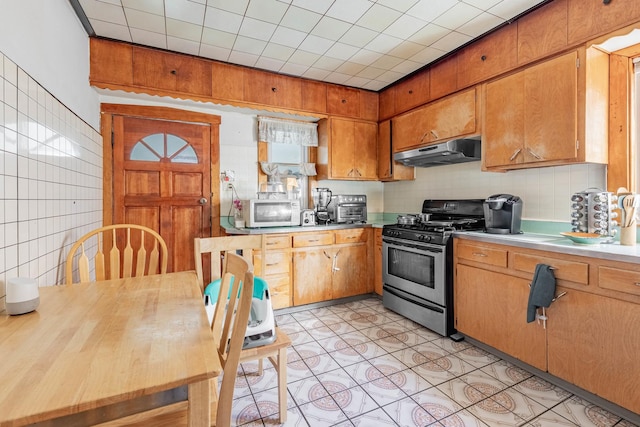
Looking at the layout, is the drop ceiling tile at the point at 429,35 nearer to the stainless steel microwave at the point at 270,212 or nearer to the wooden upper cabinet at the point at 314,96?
the wooden upper cabinet at the point at 314,96

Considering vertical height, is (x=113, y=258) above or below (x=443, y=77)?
below

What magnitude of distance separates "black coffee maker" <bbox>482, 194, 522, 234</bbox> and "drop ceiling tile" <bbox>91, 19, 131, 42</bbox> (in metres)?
3.19

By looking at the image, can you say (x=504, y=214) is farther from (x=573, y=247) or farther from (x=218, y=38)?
(x=218, y=38)

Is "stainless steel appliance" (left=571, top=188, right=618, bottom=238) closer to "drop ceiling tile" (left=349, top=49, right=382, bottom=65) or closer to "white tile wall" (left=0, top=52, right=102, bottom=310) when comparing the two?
"drop ceiling tile" (left=349, top=49, right=382, bottom=65)

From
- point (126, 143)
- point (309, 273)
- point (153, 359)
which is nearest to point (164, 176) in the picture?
point (126, 143)

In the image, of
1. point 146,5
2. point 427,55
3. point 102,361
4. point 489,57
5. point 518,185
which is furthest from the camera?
point 427,55

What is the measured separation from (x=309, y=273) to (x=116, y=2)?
2634 mm

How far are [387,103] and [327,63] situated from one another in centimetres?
100

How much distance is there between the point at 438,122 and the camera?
2984mm

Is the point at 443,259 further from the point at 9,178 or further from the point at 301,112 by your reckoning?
the point at 9,178

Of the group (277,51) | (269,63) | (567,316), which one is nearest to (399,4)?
(277,51)

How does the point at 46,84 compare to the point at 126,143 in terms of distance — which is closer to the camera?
the point at 46,84

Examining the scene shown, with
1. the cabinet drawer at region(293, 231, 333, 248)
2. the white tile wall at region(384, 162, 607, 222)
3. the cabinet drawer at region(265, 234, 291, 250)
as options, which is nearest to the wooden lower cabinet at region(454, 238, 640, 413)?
the white tile wall at region(384, 162, 607, 222)

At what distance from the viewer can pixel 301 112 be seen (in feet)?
11.0
